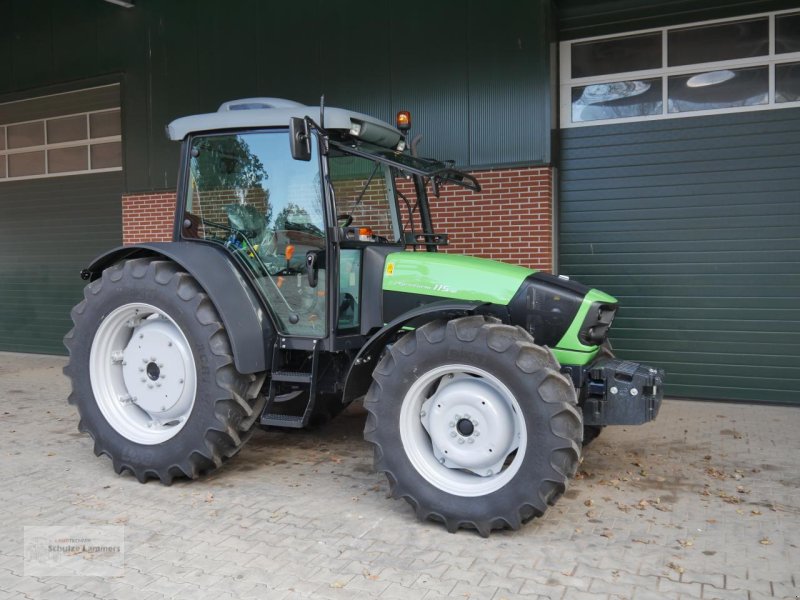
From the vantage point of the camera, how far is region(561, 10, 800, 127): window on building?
739 cm

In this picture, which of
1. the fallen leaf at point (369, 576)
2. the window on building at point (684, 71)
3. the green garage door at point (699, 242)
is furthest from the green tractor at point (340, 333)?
the window on building at point (684, 71)

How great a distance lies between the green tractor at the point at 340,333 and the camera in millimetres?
3984

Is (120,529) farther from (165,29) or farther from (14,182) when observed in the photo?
(14,182)

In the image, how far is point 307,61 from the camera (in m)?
9.29

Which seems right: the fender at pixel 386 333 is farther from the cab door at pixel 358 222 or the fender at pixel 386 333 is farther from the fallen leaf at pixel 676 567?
the fallen leaf at pixel 676 567

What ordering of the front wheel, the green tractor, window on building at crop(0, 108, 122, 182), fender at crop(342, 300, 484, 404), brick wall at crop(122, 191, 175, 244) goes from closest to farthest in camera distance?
1. the front wheel
2. the green tractor
3. fender at crop(342, 300, 484, 404)
4. brick wall at crop(122, 191, 175, 244)
5. window on building at crop(0, 108, 122, 182)

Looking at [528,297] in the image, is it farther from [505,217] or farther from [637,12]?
[637,12]

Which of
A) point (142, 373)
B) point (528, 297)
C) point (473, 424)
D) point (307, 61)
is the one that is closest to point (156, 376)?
point (142, 373)

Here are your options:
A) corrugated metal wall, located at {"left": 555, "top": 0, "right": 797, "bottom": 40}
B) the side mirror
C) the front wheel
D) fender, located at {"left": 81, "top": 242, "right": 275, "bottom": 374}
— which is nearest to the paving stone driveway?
the front wheel

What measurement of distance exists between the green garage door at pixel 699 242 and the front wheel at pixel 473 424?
4.38 metres

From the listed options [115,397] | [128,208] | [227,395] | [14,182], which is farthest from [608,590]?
[14,182]

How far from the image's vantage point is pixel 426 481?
4.10 meters

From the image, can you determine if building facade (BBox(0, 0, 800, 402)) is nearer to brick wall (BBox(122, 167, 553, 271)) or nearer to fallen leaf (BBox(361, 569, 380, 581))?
brick wall (BBox(122, 167, 553, 271))

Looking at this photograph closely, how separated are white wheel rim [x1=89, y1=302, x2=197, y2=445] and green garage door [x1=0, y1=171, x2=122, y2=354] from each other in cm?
653
